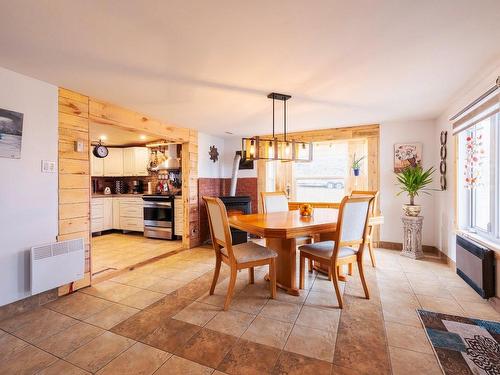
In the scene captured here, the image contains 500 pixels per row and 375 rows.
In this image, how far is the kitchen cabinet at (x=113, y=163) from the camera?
5609 millimetres

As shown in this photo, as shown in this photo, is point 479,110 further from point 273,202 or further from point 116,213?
point 116,213

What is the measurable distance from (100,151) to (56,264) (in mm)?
3479

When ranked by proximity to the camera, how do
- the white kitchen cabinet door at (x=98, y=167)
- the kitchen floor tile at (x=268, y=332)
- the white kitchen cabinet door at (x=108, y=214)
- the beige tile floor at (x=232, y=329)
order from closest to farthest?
the beige tile floor at (x=232, y=329) → the kitchen floor tile at (x=268, y=332) → the white kitchen cabinet door at (x=108, y=214) → the white kitchen cabinet door at (x=98, y=167)

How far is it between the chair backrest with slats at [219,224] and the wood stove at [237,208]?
5.87ft

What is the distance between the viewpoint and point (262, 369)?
145 cm

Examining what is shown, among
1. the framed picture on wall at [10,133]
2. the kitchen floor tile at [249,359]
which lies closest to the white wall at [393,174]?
the kitchen floor tile at [249,359]

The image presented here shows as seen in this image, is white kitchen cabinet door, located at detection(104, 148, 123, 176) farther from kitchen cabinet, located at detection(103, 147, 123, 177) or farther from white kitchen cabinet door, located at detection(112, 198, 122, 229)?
white kitchen cabinet door, located at detection(112, 198, 122, 229)

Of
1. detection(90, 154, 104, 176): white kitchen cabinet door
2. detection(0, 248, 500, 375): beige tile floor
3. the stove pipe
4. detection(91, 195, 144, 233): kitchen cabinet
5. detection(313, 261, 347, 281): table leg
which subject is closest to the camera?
detection(0, 248, 500, 375): beige tile floor

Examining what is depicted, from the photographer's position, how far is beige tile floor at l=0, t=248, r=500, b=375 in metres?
1.50

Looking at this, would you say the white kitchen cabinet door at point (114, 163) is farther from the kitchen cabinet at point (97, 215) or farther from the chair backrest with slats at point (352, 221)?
the chair backrest with slats at point (352, 221)

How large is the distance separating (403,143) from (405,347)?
10.7 ft

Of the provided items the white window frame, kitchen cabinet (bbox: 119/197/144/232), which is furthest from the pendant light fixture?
kitchen cabinet (bbox: 119/197/144/232)

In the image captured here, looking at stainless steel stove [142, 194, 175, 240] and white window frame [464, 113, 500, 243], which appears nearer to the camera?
white window frame [464, 113, 500, 243]

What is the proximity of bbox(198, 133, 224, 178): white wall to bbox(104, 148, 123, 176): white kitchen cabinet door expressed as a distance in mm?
2333
